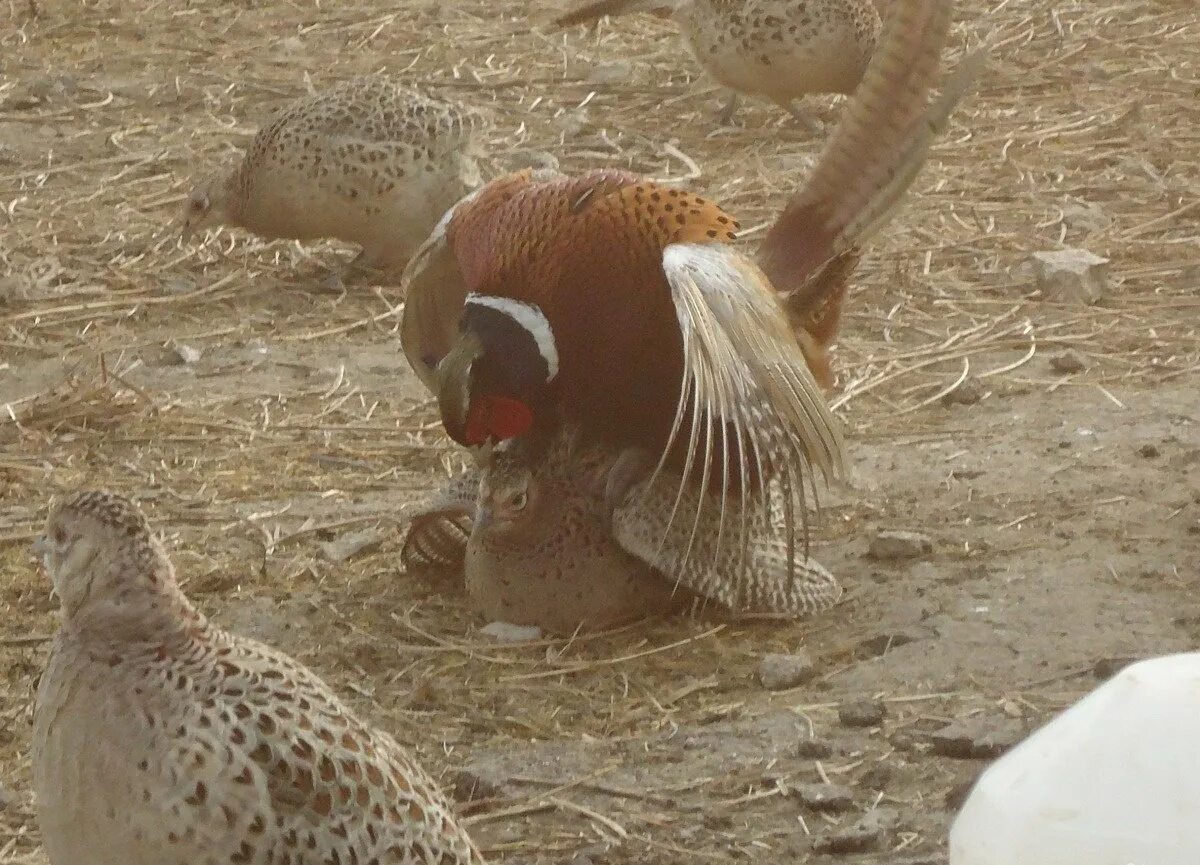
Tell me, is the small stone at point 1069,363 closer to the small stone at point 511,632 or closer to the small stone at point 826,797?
the small stone at point 511,632

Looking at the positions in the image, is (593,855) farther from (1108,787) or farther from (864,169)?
(864,169)

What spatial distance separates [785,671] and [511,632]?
58 centimetres

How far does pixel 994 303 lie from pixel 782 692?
2.21 meters

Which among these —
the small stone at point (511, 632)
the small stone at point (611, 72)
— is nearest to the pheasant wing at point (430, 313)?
the small stone at point (511, 632)

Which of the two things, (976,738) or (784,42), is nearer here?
(976,738)

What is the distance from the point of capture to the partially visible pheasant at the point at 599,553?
3609mm

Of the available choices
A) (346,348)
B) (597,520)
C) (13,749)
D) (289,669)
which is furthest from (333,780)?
(346,348)

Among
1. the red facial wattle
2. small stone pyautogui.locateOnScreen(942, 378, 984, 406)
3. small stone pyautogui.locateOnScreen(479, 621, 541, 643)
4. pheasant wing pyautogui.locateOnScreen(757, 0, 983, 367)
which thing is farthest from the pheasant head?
small stone pyautogui.locateOnScreen(942, 378, 984, 406)

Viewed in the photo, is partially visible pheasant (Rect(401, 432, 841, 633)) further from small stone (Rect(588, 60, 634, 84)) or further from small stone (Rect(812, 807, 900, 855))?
small stone (Rect(588, 60, 634, 84))

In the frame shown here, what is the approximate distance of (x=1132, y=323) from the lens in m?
5.00

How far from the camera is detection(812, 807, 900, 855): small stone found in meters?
2.77

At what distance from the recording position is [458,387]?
3.60m

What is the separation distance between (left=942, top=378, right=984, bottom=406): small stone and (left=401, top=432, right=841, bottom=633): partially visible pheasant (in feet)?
3.38

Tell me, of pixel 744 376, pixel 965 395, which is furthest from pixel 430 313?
pixel 965 395
